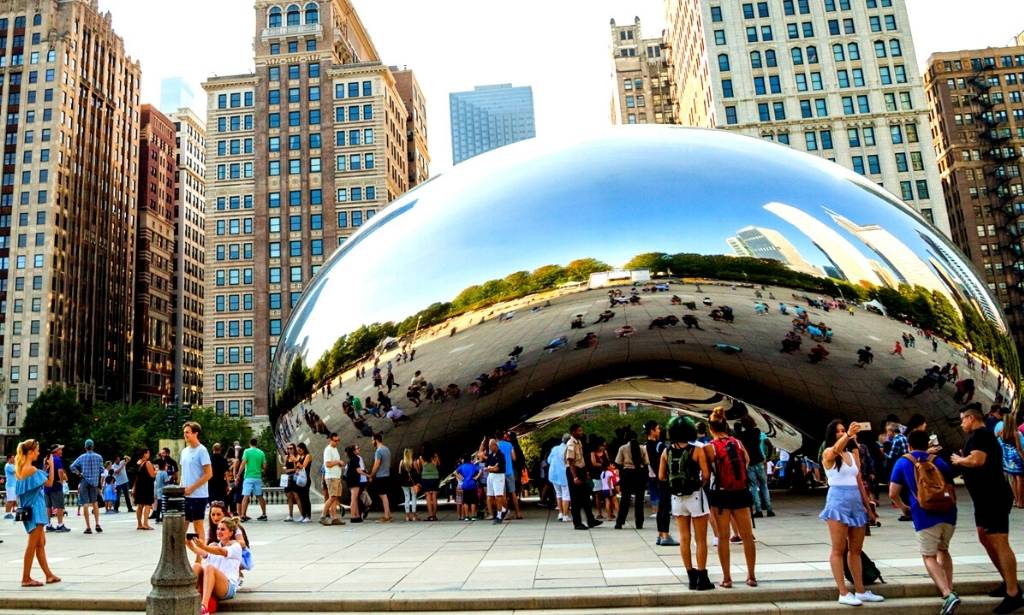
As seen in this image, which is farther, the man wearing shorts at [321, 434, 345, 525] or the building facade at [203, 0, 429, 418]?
the building facade at [203, 0, 429, 418]

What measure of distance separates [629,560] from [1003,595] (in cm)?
335

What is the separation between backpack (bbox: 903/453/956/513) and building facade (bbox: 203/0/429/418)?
73144 millimetres

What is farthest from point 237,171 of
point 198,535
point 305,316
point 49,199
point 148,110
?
point 198,535

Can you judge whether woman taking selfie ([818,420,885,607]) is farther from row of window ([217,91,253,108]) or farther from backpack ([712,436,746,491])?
row of window ([217,91,253,108])

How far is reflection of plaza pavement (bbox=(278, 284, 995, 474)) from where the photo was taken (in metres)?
11.6

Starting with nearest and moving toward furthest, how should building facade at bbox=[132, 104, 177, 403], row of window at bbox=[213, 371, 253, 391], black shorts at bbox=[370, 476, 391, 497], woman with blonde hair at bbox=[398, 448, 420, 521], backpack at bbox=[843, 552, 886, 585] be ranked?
backpack at bbox=[843, 552, 886, 585]
woman with blonde hair at bbox=[398, 448, 420, 521]
black shorts at bbox=[370, 476, 391, 497]
row of window at bbox=[213, 371, 253, 391]
building facade at bbox=[132, 104, 177, 403]

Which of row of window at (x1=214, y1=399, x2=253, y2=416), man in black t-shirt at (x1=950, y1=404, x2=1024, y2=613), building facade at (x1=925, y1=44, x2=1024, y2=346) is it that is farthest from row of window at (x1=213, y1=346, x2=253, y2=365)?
building facade at (x1=925, y1=44, x2=1024, y2=346)

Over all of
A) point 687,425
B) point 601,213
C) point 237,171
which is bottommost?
point 687,425

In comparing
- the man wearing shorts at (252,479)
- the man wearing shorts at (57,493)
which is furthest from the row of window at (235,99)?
the man wearing shorts at (252,479)

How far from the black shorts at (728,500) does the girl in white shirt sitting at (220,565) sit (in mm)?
4246

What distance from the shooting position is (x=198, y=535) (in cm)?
757

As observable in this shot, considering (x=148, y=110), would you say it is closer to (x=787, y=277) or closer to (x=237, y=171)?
(x=237, y=171)

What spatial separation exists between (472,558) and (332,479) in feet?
16.8

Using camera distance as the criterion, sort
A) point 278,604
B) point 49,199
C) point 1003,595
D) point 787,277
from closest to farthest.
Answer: point 1003,595, point 278,604, point 787,277, point 49,199
